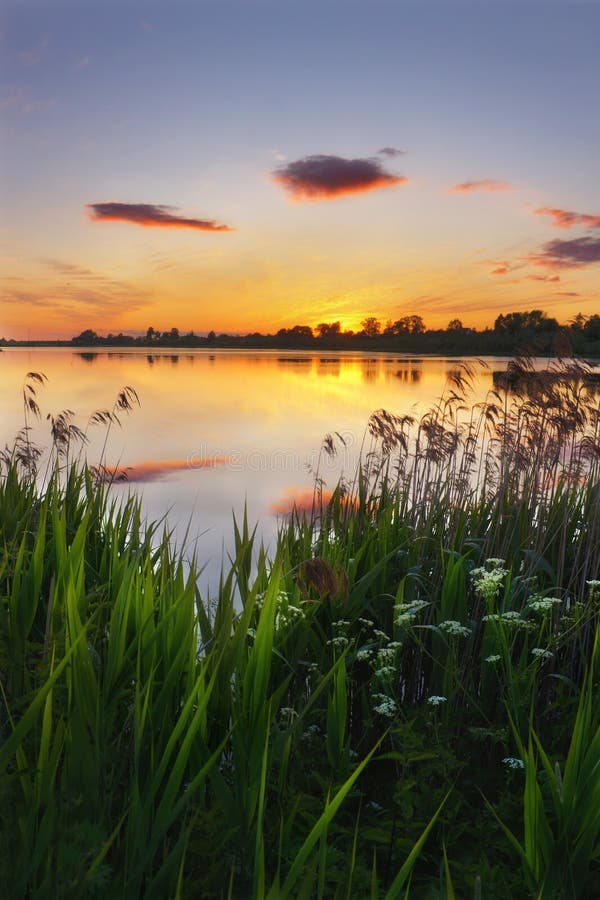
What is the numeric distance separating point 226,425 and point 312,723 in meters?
21.0

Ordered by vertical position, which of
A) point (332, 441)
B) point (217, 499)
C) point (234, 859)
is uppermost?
point (332, 441)

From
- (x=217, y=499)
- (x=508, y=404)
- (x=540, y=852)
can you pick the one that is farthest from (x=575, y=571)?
(x=217, y=499)

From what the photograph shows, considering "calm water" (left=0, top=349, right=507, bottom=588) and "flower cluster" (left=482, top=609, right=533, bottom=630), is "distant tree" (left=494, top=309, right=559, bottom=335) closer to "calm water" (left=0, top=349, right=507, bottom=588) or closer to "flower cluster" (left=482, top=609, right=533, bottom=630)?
"calm water" (left=0, top=349, right=507, bottom=588)

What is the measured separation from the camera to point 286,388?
34781 mm

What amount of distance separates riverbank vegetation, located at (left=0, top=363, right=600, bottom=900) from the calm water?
864 millimetres

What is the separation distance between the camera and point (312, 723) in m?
3.96

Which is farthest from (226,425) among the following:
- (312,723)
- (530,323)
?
(312,723)

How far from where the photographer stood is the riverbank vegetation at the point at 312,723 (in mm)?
2438

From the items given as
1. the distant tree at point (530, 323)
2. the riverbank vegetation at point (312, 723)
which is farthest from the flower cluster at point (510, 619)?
the distant tree at point (530, 323)

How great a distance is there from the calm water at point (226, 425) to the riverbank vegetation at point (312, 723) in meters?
0.86

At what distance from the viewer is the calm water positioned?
32.2 feet

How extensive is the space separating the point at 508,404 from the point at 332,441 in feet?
6.12

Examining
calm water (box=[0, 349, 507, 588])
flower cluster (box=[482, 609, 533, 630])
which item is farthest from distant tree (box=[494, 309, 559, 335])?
flower cluster (box=[482, 609, 533, 630])

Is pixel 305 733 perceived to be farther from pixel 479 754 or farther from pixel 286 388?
pixel 286 388
